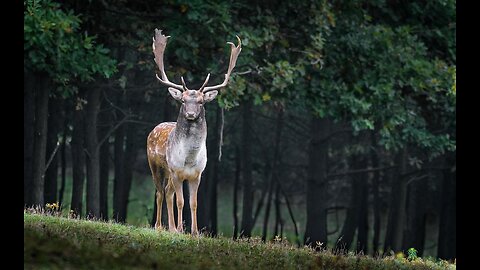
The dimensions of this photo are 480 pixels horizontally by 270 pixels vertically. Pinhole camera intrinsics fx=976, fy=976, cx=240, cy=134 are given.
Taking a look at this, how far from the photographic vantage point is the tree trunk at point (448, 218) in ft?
100

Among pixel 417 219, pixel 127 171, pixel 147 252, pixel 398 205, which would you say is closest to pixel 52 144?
pixel 127 171

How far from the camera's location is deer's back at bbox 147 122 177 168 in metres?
17.8

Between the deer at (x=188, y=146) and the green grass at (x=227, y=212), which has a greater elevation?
the deer at (x=188, y=146)

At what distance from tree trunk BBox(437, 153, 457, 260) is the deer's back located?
1373 cm

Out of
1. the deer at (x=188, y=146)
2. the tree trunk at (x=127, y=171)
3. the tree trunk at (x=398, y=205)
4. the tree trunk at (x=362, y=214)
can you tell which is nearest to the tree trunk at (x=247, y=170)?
the tree trunk at (x=362, y=214)

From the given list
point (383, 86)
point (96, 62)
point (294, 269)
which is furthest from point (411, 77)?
point (294, 269)

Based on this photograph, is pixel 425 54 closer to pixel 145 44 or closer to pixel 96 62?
pixel 145 44

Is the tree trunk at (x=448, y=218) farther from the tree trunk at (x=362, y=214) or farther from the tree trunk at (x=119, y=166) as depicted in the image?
the tree trunk at (x=119, y=166)

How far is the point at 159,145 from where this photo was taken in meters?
18.0

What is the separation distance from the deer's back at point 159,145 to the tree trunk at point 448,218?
45.1 ft

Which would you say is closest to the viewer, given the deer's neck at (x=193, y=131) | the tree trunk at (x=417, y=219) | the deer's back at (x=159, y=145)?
the deer's neck at (x=193, y=131)

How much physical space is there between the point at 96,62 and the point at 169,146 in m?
4.66
